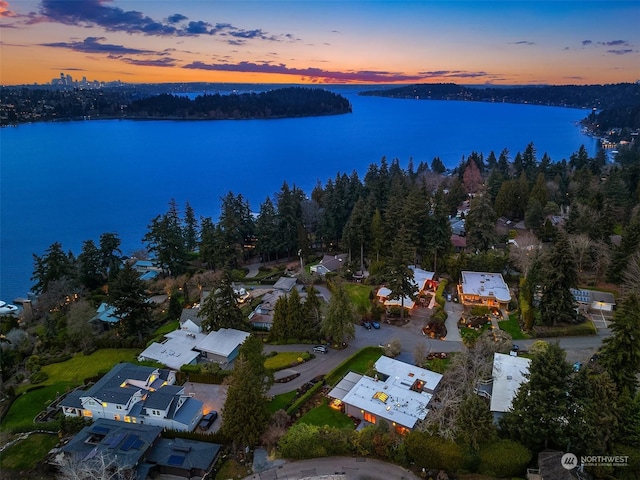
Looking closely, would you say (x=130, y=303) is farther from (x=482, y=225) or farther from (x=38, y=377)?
(x=482, y=225)

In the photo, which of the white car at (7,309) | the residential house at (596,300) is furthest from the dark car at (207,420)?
the white car at (7,309)

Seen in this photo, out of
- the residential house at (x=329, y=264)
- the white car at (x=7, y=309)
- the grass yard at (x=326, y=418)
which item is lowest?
the white car at (x=7, y=309)

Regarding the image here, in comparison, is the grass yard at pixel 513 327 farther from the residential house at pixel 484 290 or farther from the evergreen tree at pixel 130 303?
the evergreen tree at pixel 130 303

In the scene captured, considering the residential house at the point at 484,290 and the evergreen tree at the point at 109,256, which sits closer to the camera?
the residential house at the point at 484,290

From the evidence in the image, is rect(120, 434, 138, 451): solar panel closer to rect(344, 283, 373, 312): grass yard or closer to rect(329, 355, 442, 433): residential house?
rect(329, 355, 442, 433): residential house

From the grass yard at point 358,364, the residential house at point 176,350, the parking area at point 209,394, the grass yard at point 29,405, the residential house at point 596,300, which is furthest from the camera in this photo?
the residential house at point 596,300

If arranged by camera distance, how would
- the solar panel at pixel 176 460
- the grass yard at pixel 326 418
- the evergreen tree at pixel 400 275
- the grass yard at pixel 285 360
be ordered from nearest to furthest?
the solar panel at pixel 176 460, the grass yard at pixel 326 418, the grass yard at pixel 285 360, the evergreen tree at pixel 400 275
